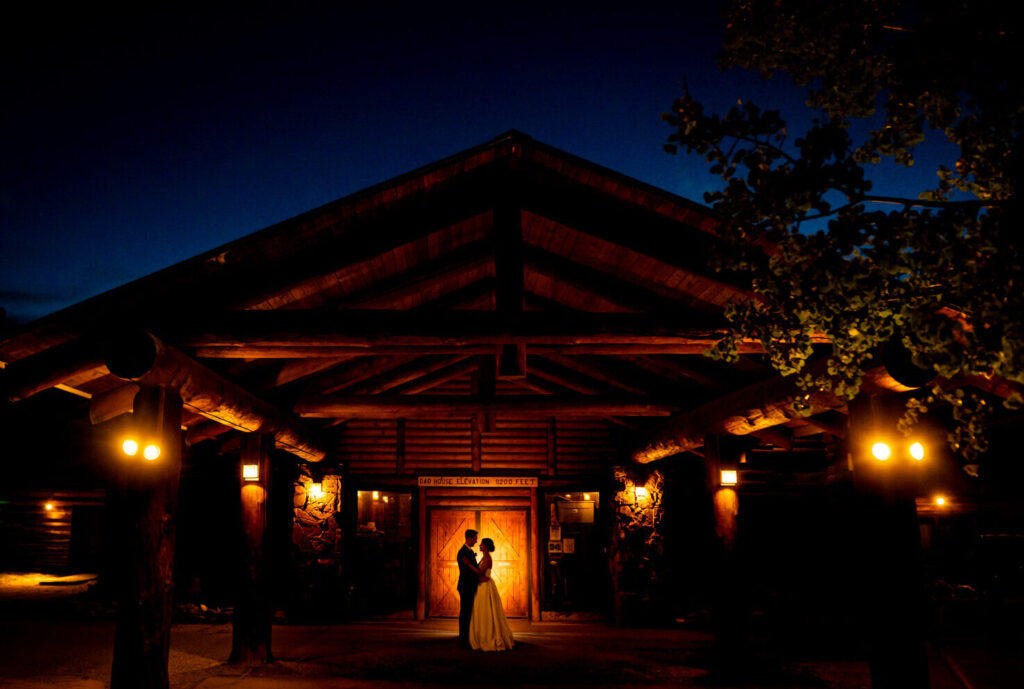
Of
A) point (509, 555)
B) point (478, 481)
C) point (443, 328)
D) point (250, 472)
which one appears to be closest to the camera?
point (443, 328)

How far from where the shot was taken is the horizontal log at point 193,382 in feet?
19.1

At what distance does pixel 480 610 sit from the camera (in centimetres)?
1028

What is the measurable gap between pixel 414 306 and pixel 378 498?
816 cm

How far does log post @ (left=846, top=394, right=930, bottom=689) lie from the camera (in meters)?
5.46

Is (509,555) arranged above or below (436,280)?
below

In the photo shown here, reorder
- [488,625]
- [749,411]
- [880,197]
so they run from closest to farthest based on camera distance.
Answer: [880,197] < [749,411] < [488,625]

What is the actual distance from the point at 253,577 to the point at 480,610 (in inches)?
140

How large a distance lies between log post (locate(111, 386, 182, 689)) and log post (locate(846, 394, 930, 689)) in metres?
6.33

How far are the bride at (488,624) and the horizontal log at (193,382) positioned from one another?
13.5ft

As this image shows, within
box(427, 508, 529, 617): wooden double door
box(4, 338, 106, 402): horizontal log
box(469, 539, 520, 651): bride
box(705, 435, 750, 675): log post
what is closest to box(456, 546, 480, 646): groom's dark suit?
box(469, 539, 520, 651): bride

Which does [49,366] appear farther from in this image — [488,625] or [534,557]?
[534,557]

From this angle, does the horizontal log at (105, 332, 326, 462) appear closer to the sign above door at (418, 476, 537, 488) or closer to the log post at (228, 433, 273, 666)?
the log post at (228, 433, 273, 666)

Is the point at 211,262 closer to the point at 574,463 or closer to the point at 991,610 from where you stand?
the point at 574,463

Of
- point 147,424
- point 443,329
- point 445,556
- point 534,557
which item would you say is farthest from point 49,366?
point 534,557
